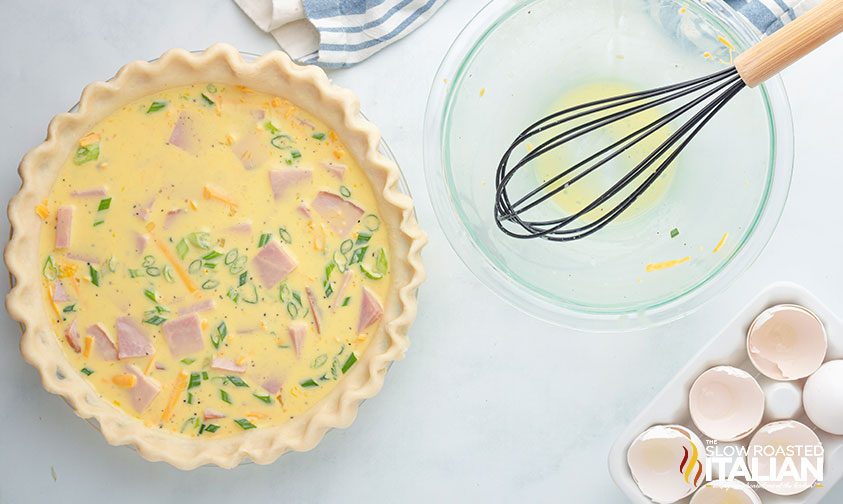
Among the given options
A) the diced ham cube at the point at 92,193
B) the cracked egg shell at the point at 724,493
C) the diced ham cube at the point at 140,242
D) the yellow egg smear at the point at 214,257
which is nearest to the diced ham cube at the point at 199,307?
the yellow egg smear at the point at 214,257

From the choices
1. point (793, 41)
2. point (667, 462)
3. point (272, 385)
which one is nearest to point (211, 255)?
point (272, 385)

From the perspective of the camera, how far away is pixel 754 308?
131 centimetres

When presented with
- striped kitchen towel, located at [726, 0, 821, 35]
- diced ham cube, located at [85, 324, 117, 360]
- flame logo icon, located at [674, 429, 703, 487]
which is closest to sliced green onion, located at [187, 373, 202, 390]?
diced ham cube, located at [85, 324, 117, 360]

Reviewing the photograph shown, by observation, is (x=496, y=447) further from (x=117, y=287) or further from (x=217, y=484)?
(x=117, y=287)

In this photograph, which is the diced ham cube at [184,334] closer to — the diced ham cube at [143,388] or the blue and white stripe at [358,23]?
the diced ham cube at [143,388]

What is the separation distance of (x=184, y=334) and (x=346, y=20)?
0.56m

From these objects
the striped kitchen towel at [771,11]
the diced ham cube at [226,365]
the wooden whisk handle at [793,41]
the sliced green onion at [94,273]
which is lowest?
the diced ham cube at [226,365]

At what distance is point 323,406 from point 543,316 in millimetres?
365

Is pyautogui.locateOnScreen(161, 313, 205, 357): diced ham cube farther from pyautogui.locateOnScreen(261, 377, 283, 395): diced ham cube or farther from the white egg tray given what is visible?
the white egg tray

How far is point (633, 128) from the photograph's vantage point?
4.46 feet

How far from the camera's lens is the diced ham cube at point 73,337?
1.38 metres

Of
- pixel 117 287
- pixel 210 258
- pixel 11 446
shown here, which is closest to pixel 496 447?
pixel 210 258

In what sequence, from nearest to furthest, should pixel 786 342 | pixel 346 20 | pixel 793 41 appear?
pixel 793 41
pixel 786 342
pixel 346 20

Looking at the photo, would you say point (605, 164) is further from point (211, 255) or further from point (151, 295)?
point (151, 295)
